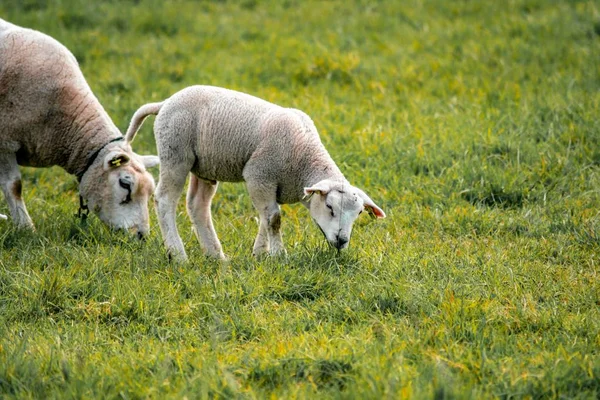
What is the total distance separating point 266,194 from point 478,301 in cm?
166

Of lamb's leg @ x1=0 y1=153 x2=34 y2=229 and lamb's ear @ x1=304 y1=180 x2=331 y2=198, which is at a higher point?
lamb's ear @ x1=304 y1=180 x2=331 y2=198

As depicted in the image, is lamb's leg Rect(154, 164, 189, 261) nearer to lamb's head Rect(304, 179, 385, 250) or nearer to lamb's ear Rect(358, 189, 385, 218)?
lamb's head Rect(304, 179, 385, 250)

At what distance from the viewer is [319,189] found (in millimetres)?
5570

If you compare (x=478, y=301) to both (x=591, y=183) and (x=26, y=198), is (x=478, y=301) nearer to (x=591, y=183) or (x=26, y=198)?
(x=591, y=183)

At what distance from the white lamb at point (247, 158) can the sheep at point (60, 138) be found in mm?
527

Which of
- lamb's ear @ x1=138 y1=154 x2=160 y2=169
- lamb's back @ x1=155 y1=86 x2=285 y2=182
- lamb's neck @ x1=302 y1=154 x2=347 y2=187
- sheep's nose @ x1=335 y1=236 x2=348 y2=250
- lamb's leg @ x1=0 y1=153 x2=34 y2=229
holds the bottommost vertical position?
lamb's leg @ x1=0 y1=153 x2=34 y2=229

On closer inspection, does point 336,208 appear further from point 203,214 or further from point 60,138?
point 60,138

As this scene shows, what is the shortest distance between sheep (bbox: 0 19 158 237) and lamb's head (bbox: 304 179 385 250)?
5.39 ft

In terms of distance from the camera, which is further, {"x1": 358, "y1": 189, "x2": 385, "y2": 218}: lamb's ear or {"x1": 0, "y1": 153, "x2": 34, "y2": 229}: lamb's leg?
{"x1": 0, "y1": 153, "x2": 34, "y2": 229}: lamb's leg

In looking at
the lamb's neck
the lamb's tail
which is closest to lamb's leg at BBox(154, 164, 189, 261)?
the lamb's tail

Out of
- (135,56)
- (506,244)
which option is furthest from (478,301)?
(135,56)

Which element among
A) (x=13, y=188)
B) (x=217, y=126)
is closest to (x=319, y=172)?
(x=217, y=126)

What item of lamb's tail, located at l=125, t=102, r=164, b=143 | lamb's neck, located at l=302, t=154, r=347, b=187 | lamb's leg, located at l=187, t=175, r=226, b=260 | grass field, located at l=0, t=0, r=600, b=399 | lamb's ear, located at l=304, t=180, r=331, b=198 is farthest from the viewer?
lamb's tail, located at l=125, t=102, r=164, b=143

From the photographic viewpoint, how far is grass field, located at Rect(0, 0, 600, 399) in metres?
4.38
